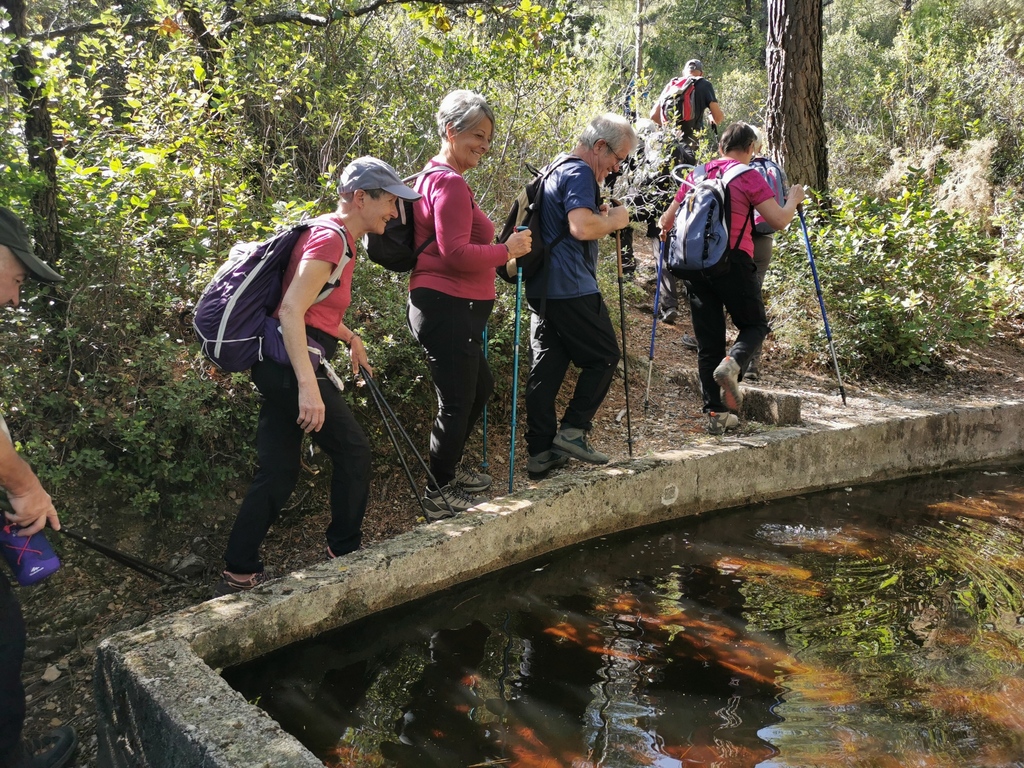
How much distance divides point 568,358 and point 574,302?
39cm

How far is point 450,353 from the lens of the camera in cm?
405

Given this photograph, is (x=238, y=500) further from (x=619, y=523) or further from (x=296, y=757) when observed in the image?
(x=296, y=757)

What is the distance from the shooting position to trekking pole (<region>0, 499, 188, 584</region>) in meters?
Answer: 3.33

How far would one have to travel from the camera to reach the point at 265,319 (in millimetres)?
3268

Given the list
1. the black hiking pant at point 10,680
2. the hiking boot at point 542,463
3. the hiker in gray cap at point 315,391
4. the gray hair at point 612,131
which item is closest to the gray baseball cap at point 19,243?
the hiker in gray cap at point 315,391

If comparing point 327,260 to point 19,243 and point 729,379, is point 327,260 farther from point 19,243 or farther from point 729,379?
point 729,379

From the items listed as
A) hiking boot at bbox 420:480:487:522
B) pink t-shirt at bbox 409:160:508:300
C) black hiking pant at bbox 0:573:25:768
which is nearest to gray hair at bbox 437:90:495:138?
pink t-shirt at bbox 409:160:508:300

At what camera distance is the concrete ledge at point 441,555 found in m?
2.40

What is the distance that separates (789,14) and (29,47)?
6853 millimetres

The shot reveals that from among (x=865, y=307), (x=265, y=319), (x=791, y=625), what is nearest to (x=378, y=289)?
(x=265, y=319)

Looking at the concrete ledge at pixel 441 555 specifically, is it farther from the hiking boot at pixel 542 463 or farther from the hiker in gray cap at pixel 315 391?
the hiking boot at pixel 542 463

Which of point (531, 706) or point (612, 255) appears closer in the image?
point (531, 706)

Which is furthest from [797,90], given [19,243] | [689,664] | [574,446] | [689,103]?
[19,243]

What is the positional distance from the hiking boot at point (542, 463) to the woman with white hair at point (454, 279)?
0.57m
